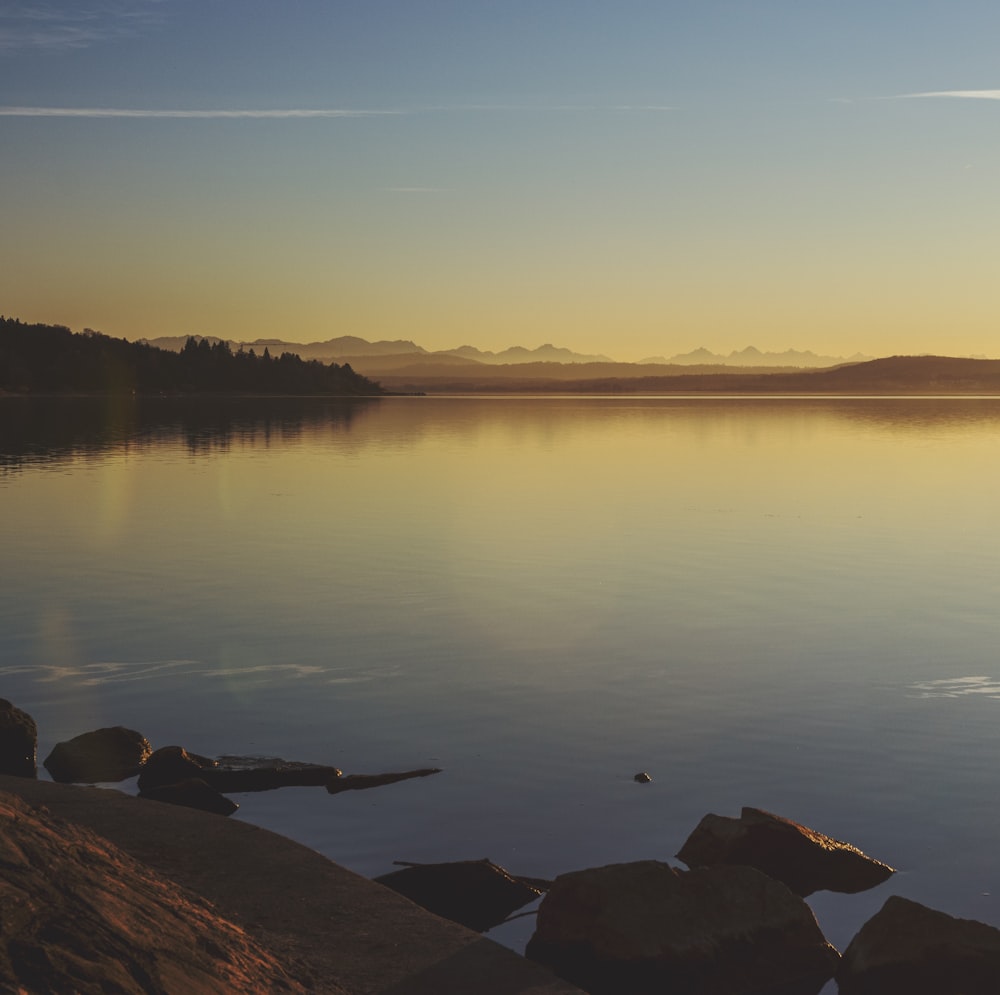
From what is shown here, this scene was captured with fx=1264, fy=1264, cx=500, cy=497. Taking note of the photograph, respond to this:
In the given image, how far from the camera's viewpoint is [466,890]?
13.6 metres

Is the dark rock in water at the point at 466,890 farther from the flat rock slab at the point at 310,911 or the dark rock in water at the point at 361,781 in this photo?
the dark rock in water at the point at 361,781

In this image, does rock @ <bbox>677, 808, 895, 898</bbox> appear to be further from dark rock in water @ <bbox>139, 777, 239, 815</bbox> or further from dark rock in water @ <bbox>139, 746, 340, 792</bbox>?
dark rock in water @ <bbox>139, 777, 239, 815</bbox>

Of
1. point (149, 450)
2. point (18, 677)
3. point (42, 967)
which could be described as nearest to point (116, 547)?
point (18, 677)

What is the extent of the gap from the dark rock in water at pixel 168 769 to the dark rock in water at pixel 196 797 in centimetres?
55

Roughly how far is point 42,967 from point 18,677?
15.7 meters

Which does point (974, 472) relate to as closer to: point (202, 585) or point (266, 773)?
point (202, 585)

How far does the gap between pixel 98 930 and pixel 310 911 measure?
3087 millimetres

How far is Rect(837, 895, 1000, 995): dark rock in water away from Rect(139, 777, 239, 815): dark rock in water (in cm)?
813

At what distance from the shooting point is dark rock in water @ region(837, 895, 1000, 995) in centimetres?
1165

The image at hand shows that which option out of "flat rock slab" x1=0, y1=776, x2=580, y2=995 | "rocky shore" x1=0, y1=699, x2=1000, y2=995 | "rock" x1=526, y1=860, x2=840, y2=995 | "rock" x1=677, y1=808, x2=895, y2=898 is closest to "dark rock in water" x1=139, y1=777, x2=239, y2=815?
"flat rock slab" x1=0, y1=776, x2=580, y2=995

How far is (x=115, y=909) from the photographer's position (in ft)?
33.9

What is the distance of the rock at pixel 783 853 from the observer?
46.5ft

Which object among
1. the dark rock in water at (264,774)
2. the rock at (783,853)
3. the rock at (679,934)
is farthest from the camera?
the dark rock in water at (264,774)

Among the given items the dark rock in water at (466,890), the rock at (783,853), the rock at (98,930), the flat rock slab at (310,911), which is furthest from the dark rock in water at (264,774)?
the rock at (783,853)
